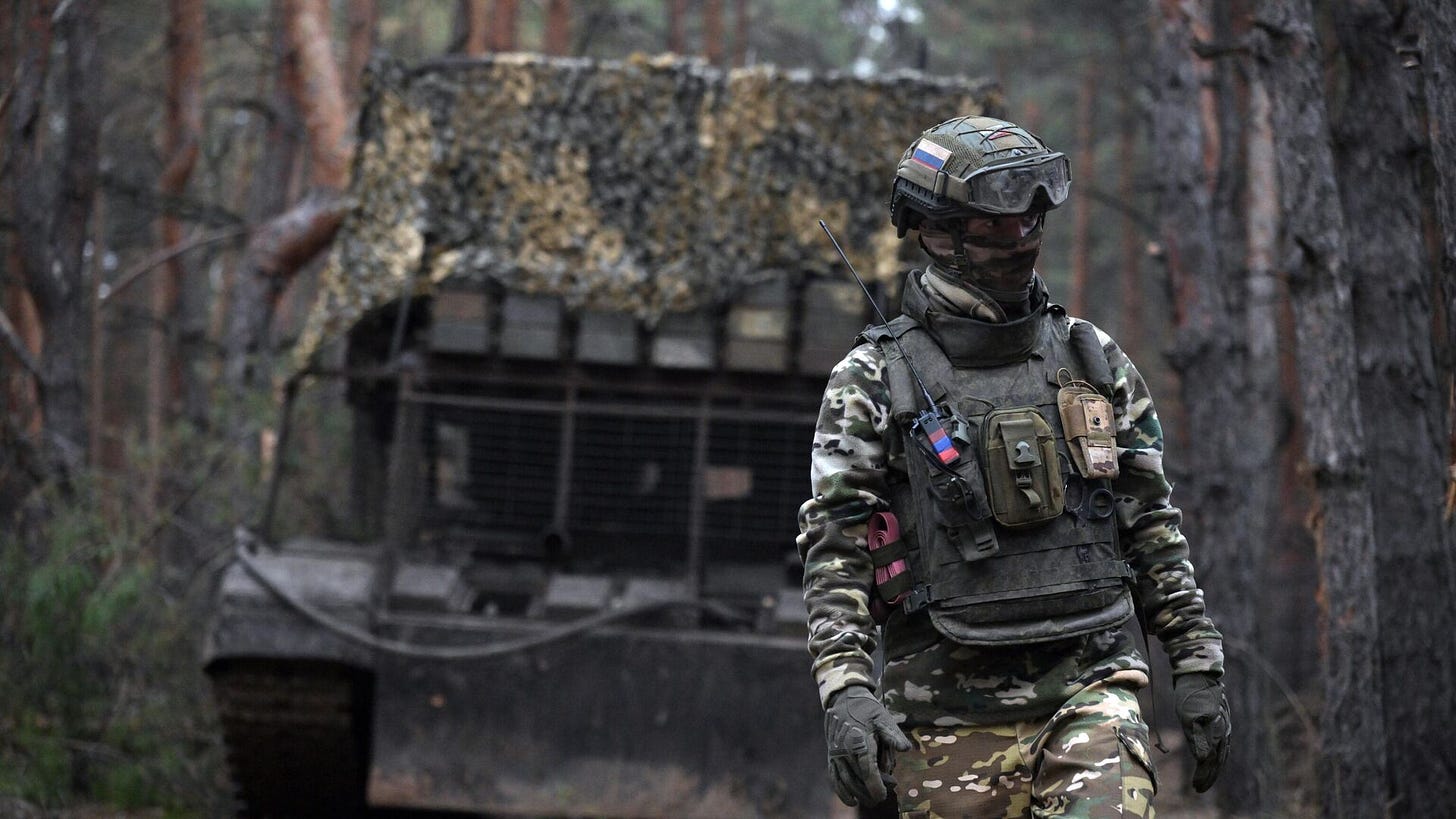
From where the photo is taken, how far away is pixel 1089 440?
3.63m

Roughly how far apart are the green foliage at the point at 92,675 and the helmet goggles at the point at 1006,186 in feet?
16.3

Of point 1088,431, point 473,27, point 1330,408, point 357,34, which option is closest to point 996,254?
point 1088,431

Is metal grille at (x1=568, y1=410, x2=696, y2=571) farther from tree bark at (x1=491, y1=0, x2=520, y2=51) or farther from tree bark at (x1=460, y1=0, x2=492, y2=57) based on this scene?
tree bark at (x1=491, y1=0, x2=520, y2=51)

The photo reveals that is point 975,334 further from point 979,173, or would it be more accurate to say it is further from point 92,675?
point 92,675

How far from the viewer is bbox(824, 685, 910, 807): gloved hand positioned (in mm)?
3219

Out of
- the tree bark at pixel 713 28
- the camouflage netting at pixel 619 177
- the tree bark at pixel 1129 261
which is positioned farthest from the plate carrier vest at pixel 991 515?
the tree bark at pixel 1129 261

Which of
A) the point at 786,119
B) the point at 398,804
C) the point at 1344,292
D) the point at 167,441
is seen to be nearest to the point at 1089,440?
the point at 1344,292

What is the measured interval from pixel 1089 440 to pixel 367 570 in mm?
4517

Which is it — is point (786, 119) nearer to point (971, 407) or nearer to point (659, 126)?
point (659, 126)

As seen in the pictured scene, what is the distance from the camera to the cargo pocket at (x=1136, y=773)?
130 inches

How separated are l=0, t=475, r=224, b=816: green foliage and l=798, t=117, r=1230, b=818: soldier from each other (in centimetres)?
459

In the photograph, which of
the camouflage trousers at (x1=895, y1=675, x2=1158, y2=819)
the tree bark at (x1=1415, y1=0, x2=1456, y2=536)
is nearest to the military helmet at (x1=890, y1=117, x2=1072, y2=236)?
the camouflage trousers at (x1=895, y1=675, x2=1158, y2=819)

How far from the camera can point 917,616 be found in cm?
368

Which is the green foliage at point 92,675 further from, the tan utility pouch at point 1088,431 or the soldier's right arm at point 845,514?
the tan utility pouch at point 1088,431
